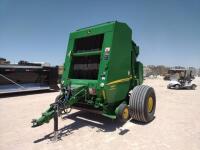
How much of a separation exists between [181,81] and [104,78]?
47.4 feet

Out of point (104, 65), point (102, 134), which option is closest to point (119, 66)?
point (104, 65)

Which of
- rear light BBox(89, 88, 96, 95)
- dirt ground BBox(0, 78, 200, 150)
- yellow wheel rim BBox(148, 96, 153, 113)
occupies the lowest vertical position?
dirt ground BBox(0, 78, 200, 150)

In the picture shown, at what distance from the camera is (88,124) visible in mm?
5516

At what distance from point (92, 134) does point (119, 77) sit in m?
1.75

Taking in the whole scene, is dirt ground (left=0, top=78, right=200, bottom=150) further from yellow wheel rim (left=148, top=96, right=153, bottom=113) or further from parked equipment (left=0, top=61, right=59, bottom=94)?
parked equipment (left=0, top=61, right=59, bottom=94)

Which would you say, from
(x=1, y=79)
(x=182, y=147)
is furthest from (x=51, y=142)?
(x=1, y=79)

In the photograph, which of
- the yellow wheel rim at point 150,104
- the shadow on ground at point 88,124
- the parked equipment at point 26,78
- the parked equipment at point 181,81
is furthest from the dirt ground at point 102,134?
the parked equipment at point 181,81

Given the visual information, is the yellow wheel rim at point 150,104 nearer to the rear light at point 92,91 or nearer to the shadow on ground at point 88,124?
the shadow on ground at point 88,124

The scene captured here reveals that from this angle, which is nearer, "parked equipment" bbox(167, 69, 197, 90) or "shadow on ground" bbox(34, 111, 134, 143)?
"shadow on ground" bbox(34, 111, 134, 143)

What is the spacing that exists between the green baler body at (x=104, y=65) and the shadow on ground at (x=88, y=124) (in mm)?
429

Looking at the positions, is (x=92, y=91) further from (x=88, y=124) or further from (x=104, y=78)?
(x=88, y=124)

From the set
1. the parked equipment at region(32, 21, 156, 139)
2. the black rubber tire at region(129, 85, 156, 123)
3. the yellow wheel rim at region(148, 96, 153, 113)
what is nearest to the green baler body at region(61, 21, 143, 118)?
the parked equipment at region(32, 21, 156, 139)

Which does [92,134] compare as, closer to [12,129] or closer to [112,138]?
[112,138]

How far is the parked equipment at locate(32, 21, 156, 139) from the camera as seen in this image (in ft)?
16.1
